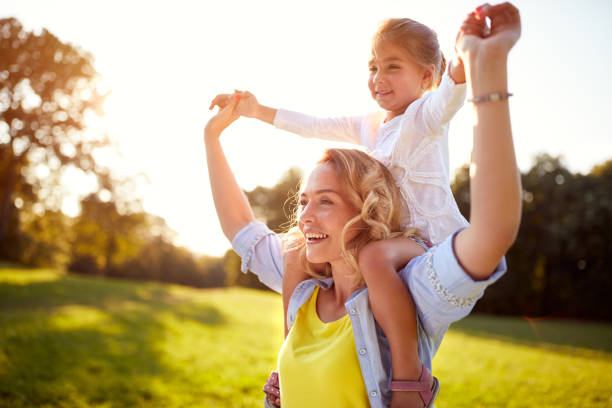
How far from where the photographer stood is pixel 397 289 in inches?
57.9

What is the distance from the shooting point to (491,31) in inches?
42.7

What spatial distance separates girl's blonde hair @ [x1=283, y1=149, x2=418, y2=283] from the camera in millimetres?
1631

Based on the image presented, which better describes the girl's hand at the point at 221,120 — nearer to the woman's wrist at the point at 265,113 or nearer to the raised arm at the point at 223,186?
the raised arm at the point at 223,186

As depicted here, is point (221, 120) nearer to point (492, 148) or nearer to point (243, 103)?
point (243, 103)

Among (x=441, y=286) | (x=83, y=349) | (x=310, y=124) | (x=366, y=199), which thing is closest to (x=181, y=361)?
(x=83, y=349)

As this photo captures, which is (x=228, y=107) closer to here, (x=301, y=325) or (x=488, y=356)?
(x=301, y=325)

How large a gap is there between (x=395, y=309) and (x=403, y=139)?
2.70 ft

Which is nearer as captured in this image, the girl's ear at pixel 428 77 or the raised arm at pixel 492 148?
the raised arm at pixel 492 148

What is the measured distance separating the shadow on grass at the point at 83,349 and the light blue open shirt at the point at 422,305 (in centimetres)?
486

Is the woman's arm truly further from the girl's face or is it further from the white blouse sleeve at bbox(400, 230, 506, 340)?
the white blouse sleeve at bbox(400, 230, 506, 340)

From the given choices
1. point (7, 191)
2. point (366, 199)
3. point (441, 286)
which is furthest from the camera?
point (7, 191)

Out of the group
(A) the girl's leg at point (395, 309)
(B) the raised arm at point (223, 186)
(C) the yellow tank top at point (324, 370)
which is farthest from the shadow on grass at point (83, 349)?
(A) the girl's leg at point (395, 309)

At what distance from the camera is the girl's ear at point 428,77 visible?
92.8 inches

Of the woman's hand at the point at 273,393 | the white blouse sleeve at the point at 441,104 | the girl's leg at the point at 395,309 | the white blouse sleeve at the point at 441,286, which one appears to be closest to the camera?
the white blouse sleeve at the point at 441,286
